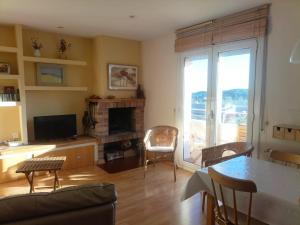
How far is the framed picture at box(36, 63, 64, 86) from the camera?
13.1 ft

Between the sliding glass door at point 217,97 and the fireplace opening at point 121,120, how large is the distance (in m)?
1.39

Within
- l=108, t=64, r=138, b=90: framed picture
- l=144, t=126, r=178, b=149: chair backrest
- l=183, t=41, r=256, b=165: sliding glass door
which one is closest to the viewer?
l=183, t=41, r=256, b=165: sliding glass door

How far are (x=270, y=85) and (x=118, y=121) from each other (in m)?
3.04

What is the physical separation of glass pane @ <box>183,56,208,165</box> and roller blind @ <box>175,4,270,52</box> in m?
0.27

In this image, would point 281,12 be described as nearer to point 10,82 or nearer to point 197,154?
point 197,154

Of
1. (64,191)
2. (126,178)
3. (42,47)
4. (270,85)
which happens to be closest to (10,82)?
(42,47)

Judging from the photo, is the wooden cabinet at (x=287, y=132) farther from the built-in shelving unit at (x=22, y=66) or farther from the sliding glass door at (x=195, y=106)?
the built-in shelving unit at (x=22, y=66)

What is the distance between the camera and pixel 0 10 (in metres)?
2.91

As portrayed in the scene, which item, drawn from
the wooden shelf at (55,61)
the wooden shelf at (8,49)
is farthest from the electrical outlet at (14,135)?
the wooden shelf at (8,49)

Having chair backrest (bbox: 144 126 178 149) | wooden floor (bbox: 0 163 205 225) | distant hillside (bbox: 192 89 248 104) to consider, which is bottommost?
wooden floor (bbox: 0 163 205 225)

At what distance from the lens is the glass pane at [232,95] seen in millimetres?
3072

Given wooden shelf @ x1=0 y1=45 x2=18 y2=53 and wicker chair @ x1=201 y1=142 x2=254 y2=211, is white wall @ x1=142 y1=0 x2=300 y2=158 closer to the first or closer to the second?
wicker chair @ x1=201 y1=142 x2=254 y2=211

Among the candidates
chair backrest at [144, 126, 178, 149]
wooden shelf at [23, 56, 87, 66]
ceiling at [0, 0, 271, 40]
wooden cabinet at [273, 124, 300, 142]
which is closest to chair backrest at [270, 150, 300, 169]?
wooden cabinet at [273, 124, 300, 142]

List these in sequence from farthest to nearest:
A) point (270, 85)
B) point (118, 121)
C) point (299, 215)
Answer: point (118, 121) → point (270, 85) → point (299, 215)
